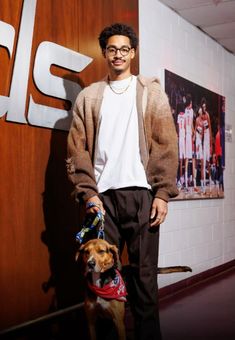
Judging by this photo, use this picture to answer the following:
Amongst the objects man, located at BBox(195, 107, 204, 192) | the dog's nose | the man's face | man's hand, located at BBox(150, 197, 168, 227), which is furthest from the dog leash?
man, located at BBox(195, 107, 204, 192)

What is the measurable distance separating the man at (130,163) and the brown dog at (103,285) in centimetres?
14

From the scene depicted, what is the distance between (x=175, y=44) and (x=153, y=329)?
269 centimetres

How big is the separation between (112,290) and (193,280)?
2345 millimetres

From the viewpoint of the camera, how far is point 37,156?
2.54 metres

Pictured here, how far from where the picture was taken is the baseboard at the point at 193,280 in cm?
372

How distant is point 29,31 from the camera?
8.06 ft

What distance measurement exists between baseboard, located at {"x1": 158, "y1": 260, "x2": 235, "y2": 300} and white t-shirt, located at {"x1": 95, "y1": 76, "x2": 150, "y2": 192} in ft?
5.84

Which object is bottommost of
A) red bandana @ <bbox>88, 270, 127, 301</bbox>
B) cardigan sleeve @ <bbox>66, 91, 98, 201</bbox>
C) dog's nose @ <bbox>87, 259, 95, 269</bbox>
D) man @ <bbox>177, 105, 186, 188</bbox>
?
red bandana @ <bbox>88, 270, 127, 301</bbox>

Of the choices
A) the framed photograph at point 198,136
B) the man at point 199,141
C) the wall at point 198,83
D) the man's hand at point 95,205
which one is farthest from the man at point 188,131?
the man's hand at point 95,205

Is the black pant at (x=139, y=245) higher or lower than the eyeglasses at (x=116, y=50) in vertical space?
lower

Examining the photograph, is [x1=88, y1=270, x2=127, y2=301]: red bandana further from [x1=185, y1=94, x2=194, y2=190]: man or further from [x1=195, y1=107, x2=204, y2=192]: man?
[x1=195, y1=107, x2=204, y2=192]: man

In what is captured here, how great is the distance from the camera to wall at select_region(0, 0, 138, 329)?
235 cm

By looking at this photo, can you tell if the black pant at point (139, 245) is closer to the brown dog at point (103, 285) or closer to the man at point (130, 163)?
the man at point (130, 163)

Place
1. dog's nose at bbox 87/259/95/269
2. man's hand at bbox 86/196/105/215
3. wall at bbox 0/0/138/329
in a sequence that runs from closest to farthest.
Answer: dog's nose at bbox 87/259/95/269 → man's hand at bbox 86/196/105/215 → wall at bbox 0/0/138/329
